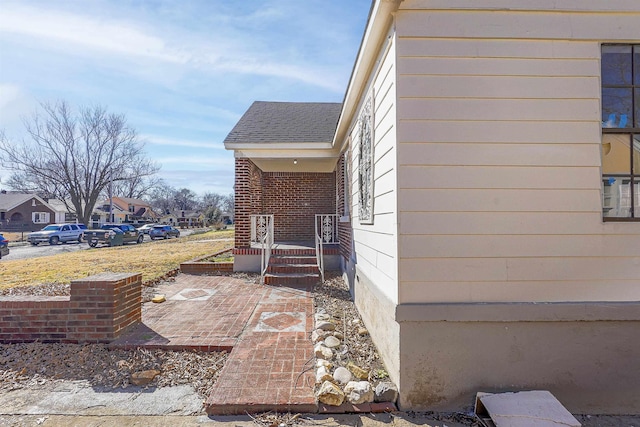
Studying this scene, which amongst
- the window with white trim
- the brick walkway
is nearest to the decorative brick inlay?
the brick walkway

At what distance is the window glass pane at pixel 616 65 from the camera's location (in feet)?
9.71

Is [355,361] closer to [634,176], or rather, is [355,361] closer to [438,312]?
[438,312]

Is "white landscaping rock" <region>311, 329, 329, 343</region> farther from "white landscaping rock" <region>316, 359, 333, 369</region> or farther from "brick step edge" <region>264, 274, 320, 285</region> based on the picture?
"brick step edge" <region>264, 274, 320, 285</region>

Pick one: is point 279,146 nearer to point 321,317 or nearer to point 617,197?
point 321,317

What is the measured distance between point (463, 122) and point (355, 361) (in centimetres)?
255

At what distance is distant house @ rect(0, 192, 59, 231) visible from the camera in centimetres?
3900

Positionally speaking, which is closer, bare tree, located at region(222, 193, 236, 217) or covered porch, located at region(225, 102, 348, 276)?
covered porch, located at region(225, 102, 348, 276)

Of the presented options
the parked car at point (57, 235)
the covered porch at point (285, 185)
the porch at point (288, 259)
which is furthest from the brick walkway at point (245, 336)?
the parked car at point (57, 235)

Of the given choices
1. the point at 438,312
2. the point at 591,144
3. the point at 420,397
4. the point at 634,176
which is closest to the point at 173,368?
the point at 420,397

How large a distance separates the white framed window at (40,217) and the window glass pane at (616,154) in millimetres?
54716

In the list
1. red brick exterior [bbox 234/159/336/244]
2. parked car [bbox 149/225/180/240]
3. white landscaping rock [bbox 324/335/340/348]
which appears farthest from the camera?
parked car [bbox 149/225/180/240]

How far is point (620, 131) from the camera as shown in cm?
291

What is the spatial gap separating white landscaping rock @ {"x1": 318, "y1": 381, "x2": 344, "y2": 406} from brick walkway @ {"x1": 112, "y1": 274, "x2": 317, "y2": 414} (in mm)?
91

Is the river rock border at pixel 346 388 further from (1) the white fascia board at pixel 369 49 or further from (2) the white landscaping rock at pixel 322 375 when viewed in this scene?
(1) the white fascia board at pixel 369 49
